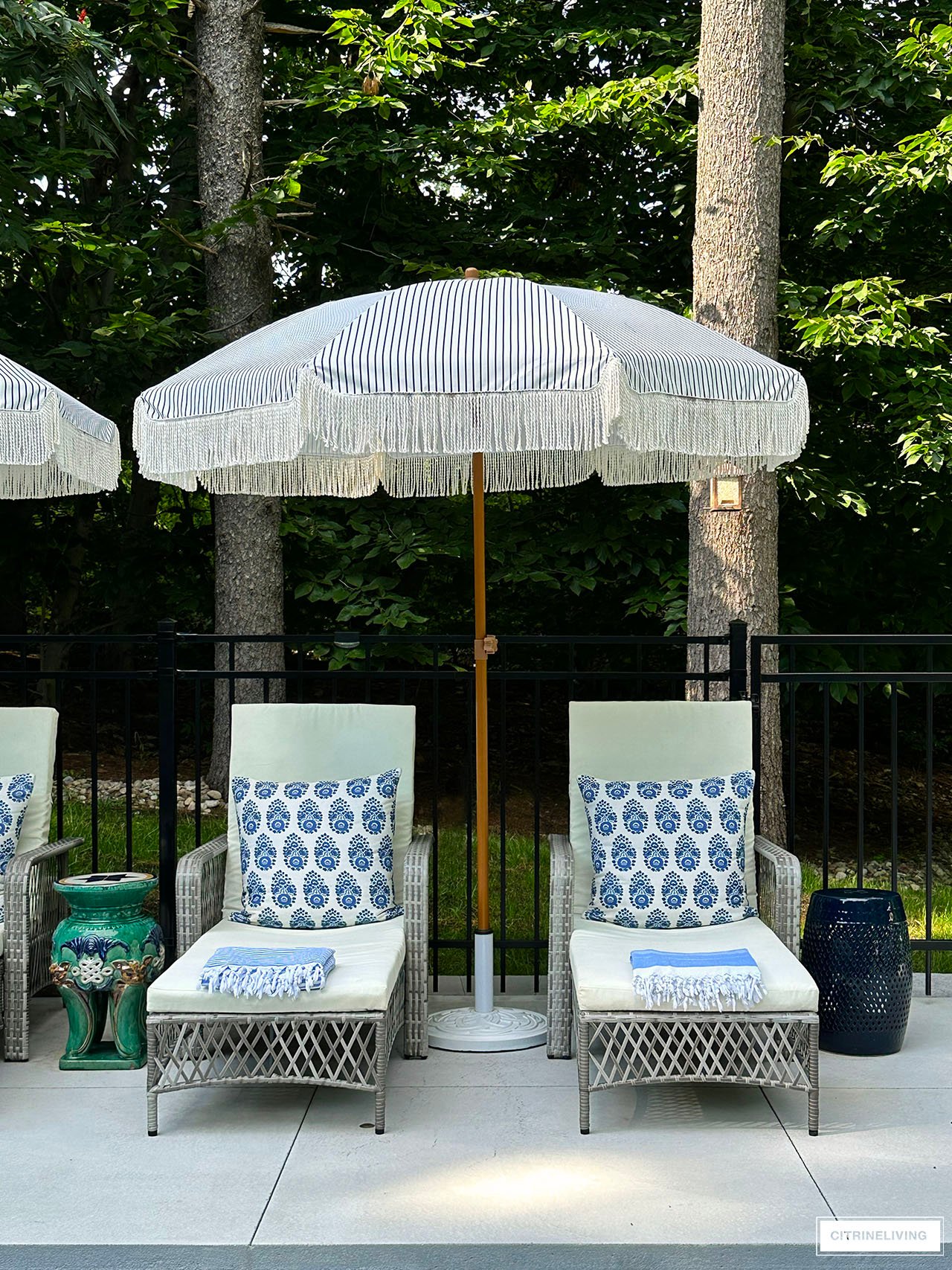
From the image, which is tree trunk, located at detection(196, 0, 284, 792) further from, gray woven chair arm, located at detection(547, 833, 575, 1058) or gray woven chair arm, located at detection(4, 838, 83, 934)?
gray woven chair arm, located at detection(547, 833, 575, 1058)

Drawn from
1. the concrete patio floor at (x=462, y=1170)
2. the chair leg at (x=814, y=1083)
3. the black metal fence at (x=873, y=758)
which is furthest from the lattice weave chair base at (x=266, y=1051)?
the black metal fence at (x=873, y=758)

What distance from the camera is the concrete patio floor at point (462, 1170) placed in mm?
2816

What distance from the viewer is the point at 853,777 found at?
37.8ft

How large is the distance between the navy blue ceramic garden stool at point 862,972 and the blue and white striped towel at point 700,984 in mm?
630

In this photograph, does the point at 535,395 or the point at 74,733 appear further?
the point at 74,733

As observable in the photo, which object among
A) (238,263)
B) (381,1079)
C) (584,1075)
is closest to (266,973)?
(381,1079)

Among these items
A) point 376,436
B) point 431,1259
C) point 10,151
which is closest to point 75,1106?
point 431,1259

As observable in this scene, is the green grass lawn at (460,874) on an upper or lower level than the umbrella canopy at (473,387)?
lower

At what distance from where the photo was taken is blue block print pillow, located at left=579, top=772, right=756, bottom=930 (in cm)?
426

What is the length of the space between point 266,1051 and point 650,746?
5.56ft

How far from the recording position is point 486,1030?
170 inches

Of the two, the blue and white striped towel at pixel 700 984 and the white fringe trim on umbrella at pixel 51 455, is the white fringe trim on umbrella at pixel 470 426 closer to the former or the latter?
the white fringe trim on umbrella at pixel 51 455

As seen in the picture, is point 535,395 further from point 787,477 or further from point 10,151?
point 10,151

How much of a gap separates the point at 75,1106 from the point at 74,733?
7.37m
